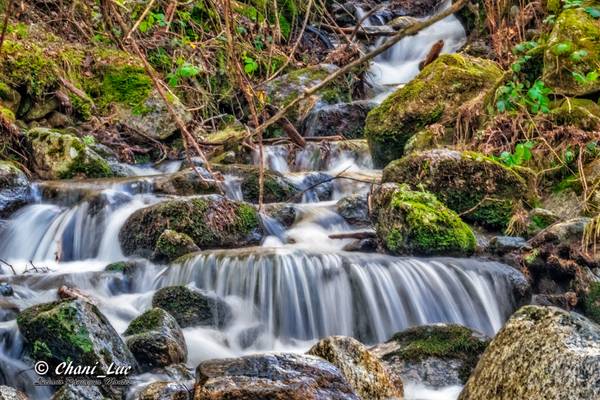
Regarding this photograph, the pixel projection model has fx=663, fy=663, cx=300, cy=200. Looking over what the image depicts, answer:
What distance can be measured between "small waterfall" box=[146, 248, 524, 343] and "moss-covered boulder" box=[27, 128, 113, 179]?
2842 millimetres

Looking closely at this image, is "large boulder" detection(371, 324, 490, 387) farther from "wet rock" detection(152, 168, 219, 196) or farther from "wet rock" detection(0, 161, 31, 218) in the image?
"wet rock" detection(0, 161, 31, 218)

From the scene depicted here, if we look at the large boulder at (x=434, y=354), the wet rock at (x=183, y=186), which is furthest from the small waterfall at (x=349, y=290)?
the wet rock at (x=183, y=186)

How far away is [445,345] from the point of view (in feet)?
13.9

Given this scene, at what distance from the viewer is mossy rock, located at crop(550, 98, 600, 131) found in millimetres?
7062

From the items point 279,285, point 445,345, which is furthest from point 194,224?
point 445,345

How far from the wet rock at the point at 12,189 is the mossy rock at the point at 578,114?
5.90m

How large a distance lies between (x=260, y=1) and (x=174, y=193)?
6.87 m

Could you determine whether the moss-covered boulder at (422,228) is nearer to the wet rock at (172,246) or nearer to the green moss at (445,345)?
the green moss at (445,345)

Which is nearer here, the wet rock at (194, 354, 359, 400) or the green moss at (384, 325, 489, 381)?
the wet rock at (194, 354, 359, 400)

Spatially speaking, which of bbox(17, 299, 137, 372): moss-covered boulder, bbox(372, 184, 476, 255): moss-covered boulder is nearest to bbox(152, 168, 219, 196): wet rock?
bbox(372, 184, 476, 255): moss-covered boulder

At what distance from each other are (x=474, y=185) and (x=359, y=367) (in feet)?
12.3

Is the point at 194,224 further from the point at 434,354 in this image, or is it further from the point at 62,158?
the point at 434,354

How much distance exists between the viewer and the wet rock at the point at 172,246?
6.12 meters

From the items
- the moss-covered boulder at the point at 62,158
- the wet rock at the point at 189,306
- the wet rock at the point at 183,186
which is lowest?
the wet rock at the point at 189,306
